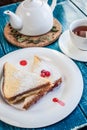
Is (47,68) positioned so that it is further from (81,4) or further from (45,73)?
(81,4)

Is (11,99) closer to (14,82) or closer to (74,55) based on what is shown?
(14,82)

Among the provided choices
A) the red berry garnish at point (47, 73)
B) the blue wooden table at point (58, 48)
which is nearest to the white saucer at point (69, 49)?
the blue wooden table at point (58, 48)

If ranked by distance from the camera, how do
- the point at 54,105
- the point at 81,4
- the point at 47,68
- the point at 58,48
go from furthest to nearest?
the point at 81,4, the point at 58,48, the point at 47,68, the point at 54,105

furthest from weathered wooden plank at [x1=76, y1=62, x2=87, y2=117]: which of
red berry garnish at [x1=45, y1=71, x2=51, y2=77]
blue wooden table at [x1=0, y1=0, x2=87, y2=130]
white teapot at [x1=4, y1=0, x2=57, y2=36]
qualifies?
white teapot at [x1=4, y1=0, x2=57, y2=36]

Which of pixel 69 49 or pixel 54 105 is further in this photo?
pixel 69 49

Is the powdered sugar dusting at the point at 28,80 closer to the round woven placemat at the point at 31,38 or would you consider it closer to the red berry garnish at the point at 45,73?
the red berry garnish at the point at 45,73

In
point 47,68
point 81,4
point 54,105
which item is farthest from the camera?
point 81,4

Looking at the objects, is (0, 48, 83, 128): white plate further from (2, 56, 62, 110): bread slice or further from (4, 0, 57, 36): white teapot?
(4, 0, 57, 36): white teapot

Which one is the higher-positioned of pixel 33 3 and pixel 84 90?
pixel 33 3

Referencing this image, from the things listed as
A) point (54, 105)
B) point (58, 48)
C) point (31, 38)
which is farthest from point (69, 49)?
point (54, 105)
